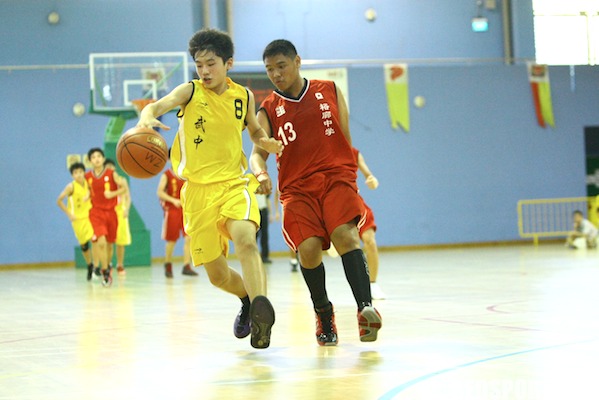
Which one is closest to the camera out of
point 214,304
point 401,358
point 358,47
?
point 401,358

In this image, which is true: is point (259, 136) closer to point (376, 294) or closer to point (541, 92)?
point (376, 294)

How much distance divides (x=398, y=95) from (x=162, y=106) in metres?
16.0

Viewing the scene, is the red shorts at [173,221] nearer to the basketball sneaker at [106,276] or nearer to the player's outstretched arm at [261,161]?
the basketball sneaker at [106,276]

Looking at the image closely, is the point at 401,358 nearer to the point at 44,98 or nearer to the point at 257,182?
the point at 257,182

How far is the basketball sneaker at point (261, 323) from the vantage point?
491cm

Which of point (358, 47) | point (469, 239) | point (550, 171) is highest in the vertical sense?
point (358, 47)

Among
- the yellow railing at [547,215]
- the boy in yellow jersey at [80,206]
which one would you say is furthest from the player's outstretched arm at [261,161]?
the yellow railing at [547,215]

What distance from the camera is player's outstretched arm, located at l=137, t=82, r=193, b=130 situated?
197 inches

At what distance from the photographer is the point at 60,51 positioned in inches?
750

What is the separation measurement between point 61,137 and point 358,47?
21.9ft

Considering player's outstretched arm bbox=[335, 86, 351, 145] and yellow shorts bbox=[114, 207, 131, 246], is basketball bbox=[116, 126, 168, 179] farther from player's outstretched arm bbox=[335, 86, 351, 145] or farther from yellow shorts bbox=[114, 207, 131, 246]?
yellow shorts bbox=[114, 207, 131, 246]

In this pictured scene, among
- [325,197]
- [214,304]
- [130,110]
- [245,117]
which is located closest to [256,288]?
A: [325,197]

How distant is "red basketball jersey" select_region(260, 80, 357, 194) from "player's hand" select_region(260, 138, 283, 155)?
253 millimetres

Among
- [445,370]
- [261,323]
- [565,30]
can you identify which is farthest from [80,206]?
[565,30]
